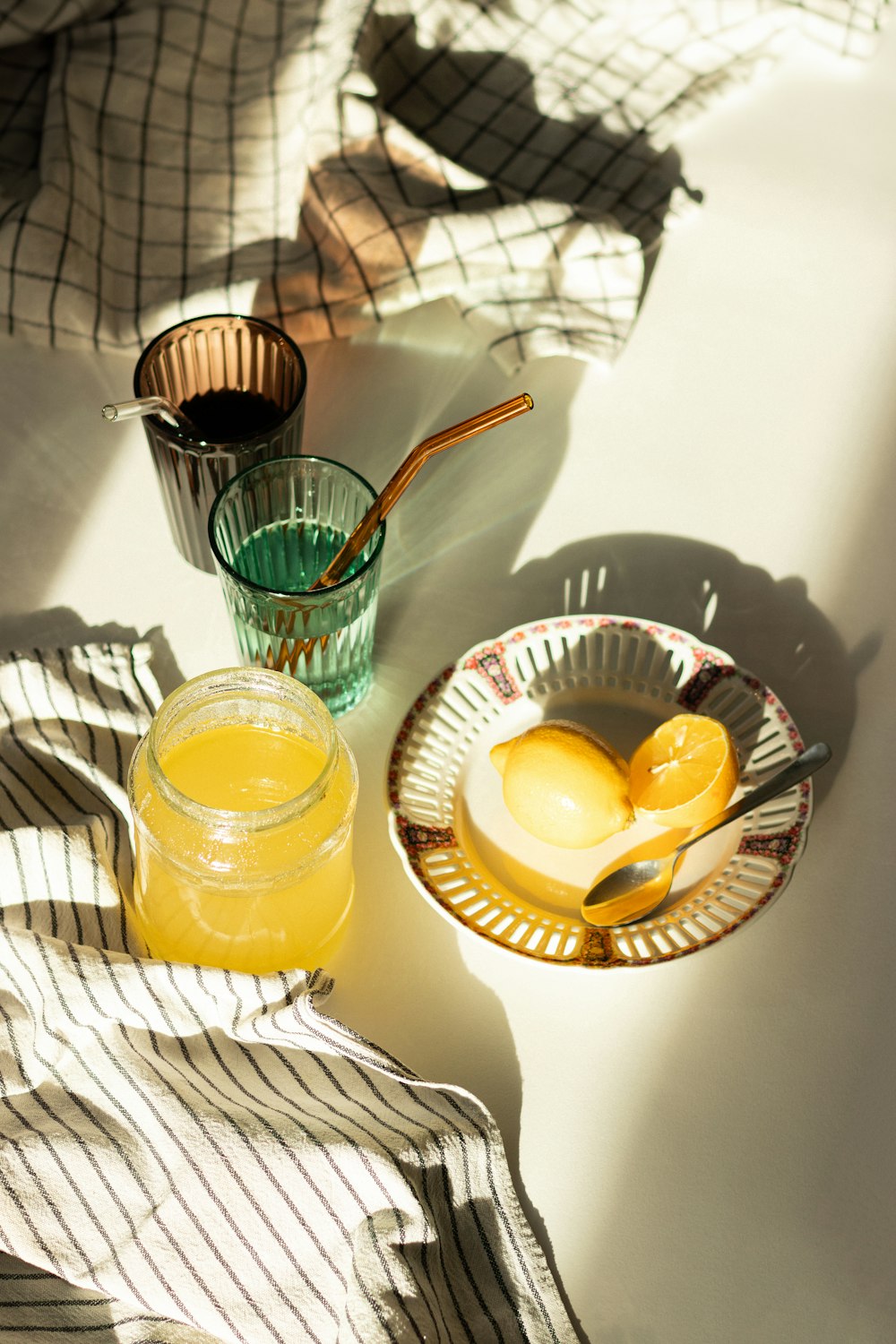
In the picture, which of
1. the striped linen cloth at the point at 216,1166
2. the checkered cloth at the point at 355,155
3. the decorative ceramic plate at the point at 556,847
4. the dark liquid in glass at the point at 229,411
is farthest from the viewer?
the checkered cloth at the point at 355,155

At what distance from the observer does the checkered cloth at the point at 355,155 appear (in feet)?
3.19

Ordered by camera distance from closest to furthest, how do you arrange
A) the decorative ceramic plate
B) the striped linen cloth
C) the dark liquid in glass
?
the striped linen cloth < the decorative ceramic plate < the dark liquid in glass

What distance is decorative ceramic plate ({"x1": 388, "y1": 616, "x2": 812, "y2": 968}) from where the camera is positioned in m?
0.69

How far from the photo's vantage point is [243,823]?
0.59 meters

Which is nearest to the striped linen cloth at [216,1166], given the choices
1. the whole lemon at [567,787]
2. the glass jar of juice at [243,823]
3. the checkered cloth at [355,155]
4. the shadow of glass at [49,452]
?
the glass jar of juice at [243,823]

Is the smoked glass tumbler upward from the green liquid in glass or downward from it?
upward

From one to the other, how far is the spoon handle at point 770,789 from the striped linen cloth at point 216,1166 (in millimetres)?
208

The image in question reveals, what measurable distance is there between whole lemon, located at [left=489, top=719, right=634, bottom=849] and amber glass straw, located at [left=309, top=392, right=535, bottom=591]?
15 centimetres

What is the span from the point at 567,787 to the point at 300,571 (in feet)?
0.76

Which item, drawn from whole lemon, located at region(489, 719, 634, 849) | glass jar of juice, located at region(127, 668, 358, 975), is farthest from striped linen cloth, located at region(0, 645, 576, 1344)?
whole lemon, located at region(489, 719, 634, 849)

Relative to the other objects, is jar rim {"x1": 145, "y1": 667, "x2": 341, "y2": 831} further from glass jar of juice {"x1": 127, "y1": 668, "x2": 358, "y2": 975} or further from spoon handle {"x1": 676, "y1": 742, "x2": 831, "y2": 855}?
spoon handle {"x1": 676, "y1": 742, "x2": 831, "y2": 855}

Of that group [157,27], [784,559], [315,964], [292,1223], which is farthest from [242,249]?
[292,1223]

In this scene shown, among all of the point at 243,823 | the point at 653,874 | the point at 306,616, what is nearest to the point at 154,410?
the point at 306,616

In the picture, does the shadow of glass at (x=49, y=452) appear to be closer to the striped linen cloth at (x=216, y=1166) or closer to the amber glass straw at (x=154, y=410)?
the amber glass straw at (x=154, y=410)
